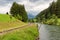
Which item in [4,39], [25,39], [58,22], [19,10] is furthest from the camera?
[58,22]

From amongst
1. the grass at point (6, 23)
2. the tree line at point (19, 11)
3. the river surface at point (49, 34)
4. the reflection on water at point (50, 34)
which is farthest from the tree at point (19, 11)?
the grass at point (6, 23)

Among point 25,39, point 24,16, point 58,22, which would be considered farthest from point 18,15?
point 25,39

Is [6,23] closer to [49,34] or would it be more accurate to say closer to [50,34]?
[49,34]

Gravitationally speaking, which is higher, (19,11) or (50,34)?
(19,11)

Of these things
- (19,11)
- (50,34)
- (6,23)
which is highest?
(19,11)

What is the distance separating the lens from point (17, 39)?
3067 cm

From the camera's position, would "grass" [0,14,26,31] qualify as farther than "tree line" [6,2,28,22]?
No

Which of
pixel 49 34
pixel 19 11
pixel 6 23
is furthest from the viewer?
pixel 19 11

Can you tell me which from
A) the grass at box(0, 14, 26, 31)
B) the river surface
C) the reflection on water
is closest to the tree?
the river surface

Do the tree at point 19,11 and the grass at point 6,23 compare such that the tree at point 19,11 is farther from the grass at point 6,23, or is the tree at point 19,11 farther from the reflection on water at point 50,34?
A: the grass at point 6,23

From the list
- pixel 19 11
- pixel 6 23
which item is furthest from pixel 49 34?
pixel 19 11

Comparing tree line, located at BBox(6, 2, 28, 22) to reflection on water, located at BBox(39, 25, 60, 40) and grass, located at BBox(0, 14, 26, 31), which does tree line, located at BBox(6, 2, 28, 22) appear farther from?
grass, located at BBox(0, 14, 26, 31)

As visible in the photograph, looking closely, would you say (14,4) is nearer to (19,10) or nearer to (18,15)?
(19,10)

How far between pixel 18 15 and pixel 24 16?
756 cm
